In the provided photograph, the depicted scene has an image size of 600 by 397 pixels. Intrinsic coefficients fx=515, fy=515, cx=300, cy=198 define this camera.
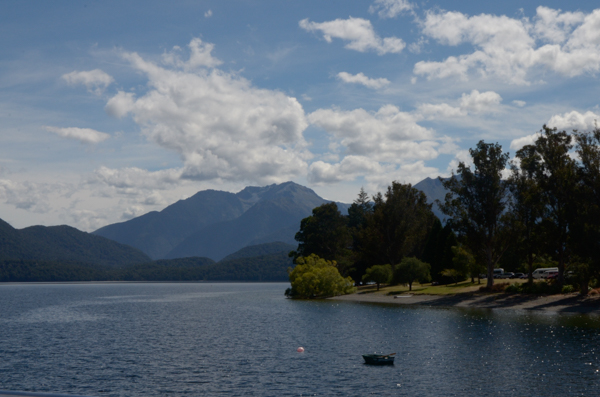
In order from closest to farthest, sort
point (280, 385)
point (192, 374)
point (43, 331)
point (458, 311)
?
point (280, 385) → point (192, 374) → point (43, 331) → point (458, 311)

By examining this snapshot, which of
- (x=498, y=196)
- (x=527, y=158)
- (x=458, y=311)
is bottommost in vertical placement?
(x=458, y=311)

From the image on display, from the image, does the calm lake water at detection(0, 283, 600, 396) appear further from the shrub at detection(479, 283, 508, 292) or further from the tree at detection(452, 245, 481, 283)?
the tree at detection(452, 245, 481, 283)

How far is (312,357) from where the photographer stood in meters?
41.3

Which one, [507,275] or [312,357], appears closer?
[312,357]

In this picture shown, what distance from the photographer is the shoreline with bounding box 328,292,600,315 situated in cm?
7312

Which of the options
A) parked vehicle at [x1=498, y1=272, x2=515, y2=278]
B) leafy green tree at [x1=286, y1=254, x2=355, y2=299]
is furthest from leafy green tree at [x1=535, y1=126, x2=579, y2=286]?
leafy green tree at [x1=286, y1=254, x2=355, y2=299]

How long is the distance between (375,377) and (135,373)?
16.3 metres

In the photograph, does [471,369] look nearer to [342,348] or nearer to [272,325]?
[342,348]

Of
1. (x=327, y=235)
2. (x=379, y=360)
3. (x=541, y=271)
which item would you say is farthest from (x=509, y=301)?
(x=327, y=235)

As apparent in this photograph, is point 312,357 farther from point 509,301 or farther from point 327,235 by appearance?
point 327,235

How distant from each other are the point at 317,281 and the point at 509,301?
46.7 metres

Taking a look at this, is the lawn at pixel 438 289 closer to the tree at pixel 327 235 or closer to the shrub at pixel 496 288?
the shrub at pixel 496 288

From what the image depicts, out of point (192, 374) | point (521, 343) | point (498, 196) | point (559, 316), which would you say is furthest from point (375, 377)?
point (498, 196)

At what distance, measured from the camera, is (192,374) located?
34875mm
